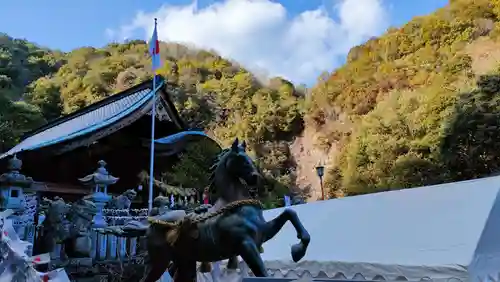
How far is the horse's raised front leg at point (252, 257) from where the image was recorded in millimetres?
3496

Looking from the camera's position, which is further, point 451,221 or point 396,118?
point 396,118

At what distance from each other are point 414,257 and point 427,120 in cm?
1418

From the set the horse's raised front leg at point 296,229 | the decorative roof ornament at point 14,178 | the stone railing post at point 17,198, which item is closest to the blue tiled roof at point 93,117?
the decorative roof ornament at point 14,178

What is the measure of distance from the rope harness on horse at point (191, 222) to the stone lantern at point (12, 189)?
3.64m

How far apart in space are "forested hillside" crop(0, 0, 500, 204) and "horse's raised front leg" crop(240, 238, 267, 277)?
10.1 meters

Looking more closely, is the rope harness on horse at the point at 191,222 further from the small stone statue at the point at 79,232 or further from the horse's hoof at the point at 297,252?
the small stone statue at the point at 79,232

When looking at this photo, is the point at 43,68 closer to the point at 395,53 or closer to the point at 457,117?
the point at 395,53

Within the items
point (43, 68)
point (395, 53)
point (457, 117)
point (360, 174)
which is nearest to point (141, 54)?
point (43, 68)

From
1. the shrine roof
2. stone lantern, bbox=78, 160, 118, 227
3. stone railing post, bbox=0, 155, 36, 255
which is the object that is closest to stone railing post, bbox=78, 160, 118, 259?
stone lantern, bbox=78, 160, 118, 227

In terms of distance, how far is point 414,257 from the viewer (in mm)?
3975

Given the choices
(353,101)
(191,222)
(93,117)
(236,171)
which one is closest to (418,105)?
(353,101)

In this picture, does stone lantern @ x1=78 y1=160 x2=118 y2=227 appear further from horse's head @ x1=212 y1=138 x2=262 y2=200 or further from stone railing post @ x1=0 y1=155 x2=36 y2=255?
horse's head @ x1=212 y1=138 x2=262 y2=200

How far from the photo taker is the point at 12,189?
6465 millimetres

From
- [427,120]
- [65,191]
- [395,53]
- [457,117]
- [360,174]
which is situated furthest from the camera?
[395,53]
